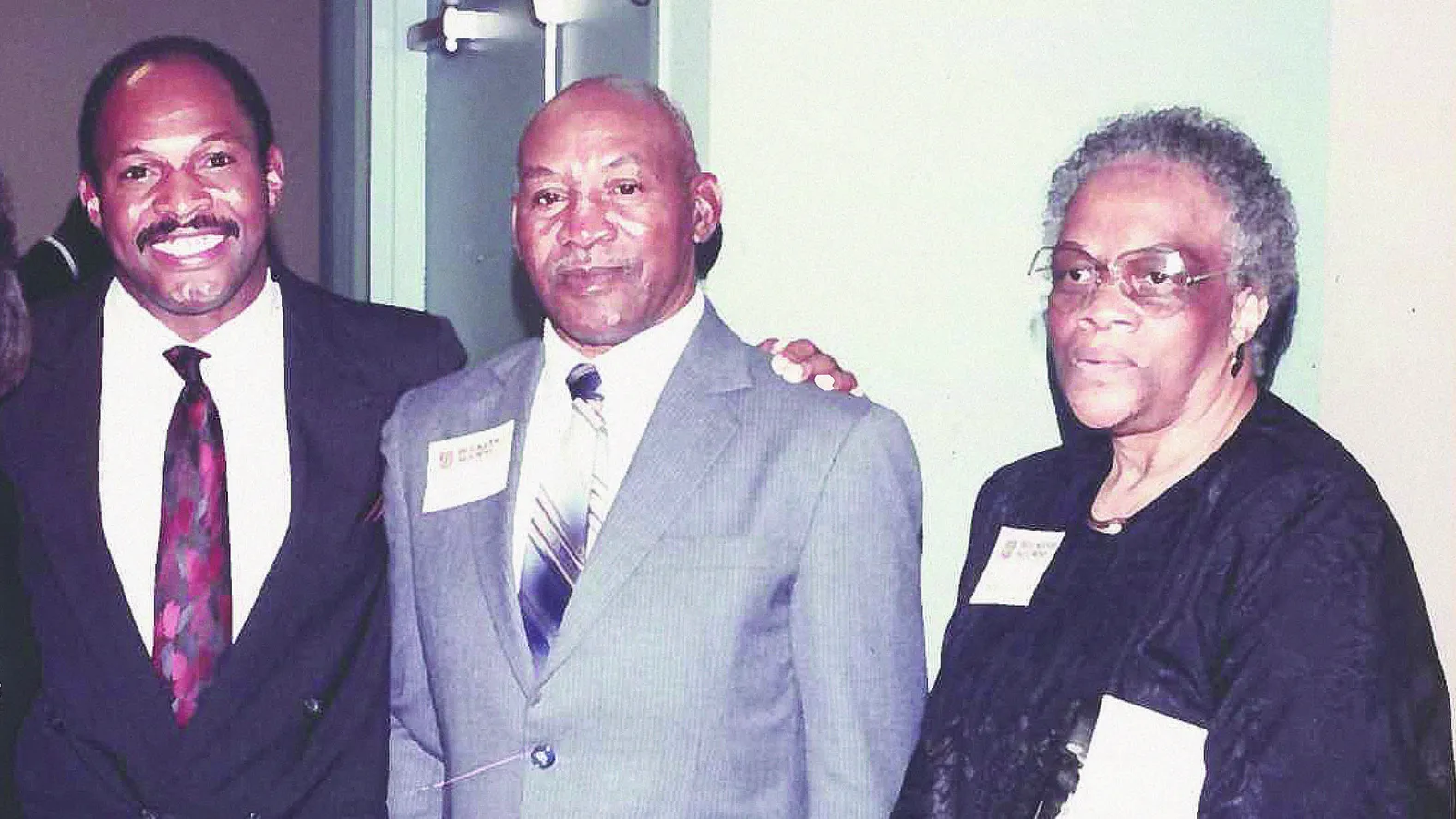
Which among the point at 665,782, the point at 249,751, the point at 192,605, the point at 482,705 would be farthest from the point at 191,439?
the point at 665,782

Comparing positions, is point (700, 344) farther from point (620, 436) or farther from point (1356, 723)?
point (1356, 723)

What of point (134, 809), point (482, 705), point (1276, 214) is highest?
point (1276, 214)

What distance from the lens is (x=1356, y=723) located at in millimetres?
1814

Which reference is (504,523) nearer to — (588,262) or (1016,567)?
(588,262)

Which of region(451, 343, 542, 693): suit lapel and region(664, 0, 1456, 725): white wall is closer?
region(451, 343, 542, 693): suit lapel

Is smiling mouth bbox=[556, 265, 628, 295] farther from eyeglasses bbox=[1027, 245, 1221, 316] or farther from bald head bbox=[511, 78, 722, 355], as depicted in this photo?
eyeglasses bbox=[1027, 245, 1221, 316]

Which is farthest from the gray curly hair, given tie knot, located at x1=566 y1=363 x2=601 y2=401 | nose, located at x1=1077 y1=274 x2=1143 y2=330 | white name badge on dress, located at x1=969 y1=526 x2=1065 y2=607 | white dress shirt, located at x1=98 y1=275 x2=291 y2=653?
white dress shirt, located at x1=98 y1=275 x2=291 y2=653

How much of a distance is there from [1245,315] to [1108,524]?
31 cm

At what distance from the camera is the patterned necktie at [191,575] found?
244cm

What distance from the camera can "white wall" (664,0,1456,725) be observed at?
2734 millimetres

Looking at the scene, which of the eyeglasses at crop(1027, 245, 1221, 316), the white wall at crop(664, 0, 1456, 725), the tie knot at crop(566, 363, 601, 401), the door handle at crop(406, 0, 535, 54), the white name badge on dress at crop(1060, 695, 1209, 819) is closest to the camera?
the white name badge on dress at crop(1060, 695, 1209, 819)

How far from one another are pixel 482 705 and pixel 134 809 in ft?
1.77

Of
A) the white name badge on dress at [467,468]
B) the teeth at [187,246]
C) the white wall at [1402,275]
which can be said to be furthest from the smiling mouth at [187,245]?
the white wall at [1402,275]

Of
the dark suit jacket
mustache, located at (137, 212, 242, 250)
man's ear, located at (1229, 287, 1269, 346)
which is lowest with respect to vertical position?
the dark suit jacket
